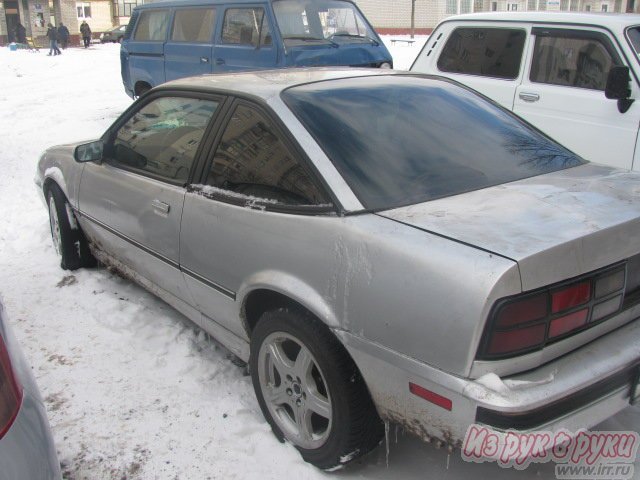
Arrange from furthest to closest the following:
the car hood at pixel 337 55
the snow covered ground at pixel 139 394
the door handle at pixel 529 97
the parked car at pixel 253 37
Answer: the parked car at pixel 253 37 < the car hood at pixel 337 55 < the door handle at pixel 529 97 < the snow covered ground at pixel 139 394

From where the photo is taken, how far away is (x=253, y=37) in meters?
7.80

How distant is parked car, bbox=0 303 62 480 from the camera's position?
154 centimetres

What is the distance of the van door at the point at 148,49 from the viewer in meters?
9.52

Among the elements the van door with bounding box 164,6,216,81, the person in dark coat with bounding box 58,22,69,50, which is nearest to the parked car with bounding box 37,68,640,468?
the van door with bounding box 164,6,216,81

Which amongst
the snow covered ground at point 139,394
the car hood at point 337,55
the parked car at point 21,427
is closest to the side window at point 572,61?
the car hood at point 337,55

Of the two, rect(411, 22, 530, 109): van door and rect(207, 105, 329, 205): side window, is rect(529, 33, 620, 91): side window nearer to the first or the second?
rect(411, 22, 530, 109): van door

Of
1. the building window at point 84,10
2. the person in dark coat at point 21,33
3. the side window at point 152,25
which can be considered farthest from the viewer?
the building window at point 84,10

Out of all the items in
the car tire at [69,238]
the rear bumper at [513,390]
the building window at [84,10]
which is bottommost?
the car tire at [69,238]

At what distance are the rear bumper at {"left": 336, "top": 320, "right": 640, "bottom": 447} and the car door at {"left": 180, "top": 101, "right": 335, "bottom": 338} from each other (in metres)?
0.46

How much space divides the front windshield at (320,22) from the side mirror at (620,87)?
13.3 feet

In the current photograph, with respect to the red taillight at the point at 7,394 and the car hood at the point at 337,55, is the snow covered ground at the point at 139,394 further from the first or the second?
the car hood at the point at 337,55

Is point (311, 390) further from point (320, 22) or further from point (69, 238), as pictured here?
point (320, 22)

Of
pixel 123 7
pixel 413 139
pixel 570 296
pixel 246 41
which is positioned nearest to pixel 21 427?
pixel 570 296

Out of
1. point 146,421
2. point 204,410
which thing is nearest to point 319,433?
point 204,410
